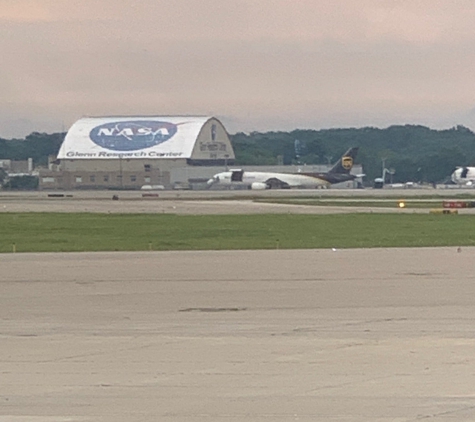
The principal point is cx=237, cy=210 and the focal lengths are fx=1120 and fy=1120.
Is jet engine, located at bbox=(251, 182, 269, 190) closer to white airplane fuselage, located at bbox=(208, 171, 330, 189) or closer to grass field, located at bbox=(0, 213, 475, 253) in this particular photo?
white airplane fuselage, located at bbox=(208, 171, 330, 189)

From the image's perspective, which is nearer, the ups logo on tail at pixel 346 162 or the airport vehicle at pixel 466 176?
the ups logo on tail at pixel 346 162

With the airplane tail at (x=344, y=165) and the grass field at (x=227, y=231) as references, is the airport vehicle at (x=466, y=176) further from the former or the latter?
the grass field at (x=227, y=231)

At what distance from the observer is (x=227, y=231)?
58.8 meters

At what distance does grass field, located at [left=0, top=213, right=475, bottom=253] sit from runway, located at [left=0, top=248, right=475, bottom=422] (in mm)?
12475

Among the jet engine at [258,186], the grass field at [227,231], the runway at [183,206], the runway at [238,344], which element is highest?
the runway at [238,344]

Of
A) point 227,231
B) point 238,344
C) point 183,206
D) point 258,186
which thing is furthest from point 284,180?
point 238,344

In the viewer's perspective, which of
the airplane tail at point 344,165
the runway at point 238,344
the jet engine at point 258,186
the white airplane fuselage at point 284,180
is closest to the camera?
the runway at point 238,344

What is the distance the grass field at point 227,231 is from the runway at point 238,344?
491 inches

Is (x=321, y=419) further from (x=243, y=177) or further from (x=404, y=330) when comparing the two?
(x=243, y=177)

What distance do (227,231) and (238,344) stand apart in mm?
39460

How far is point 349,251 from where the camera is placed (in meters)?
43.3

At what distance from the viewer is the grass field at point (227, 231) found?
48.0m

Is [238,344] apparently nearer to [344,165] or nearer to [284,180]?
[284,180]

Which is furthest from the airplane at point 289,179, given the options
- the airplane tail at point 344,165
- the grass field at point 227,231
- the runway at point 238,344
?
the runway at point 238,344
